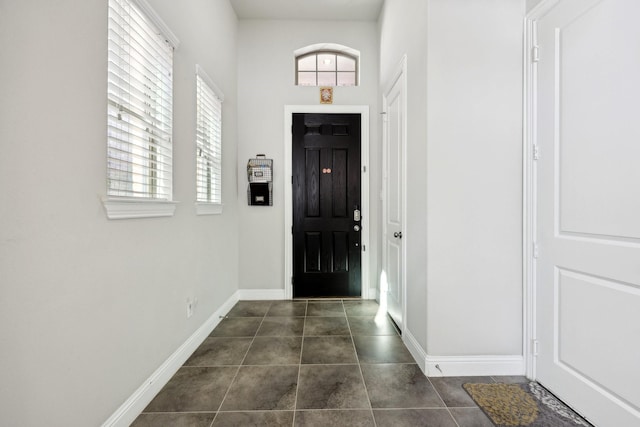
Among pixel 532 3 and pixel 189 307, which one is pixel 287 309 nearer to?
pixel 189 307

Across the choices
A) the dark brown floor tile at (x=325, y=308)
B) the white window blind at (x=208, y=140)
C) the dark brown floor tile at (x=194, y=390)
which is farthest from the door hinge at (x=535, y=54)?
the dark brown floor tile at (x=194, y=390)

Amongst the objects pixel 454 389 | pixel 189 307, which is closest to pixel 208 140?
pixel 189 307

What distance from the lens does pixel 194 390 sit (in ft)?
6.14

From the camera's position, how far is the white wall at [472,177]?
78.2 inches

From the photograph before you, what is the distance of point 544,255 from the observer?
188cm

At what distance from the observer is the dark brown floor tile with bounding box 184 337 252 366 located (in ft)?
7.26

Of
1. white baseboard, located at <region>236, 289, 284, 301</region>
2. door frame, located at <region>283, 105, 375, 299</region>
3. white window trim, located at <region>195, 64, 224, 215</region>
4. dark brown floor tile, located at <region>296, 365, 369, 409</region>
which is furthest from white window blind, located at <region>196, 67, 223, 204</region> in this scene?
dark brown floor tile, located at <region>296, 365, 369, 409</region>

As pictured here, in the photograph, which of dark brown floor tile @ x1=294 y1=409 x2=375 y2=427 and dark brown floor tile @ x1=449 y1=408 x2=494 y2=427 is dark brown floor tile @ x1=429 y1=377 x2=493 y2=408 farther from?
dark brown floor tile @ x1=294 y1=409 x2=375 y2=427

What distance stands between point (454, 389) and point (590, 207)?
1.29m

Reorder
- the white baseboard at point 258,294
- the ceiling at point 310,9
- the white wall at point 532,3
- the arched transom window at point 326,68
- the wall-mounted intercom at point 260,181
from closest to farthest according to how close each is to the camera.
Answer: the white wall at point 532,3 < the ceiling at point 310,9 < the wall-mounted intercom at point 260,181 < the white baseboard at point 258,294 < the arched transom window at point 326,68

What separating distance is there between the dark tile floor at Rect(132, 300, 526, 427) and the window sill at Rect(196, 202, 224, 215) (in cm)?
109

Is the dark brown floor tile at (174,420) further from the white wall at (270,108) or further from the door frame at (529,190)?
the white wall at (270,108)

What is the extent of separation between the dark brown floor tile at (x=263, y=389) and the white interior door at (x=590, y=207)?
5.17ft

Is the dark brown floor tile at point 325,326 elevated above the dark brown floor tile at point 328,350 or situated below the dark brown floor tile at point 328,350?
above
